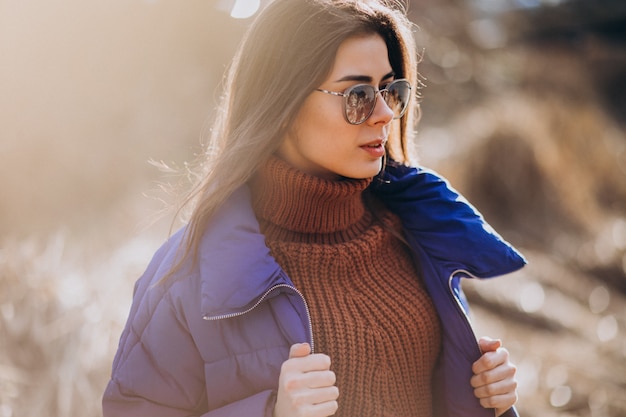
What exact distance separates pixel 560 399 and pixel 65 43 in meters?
6.80

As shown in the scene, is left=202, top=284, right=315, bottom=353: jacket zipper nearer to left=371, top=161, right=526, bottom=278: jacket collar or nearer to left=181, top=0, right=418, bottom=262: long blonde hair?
left=181, top=0, right=418, bottom=262: long blonde hair

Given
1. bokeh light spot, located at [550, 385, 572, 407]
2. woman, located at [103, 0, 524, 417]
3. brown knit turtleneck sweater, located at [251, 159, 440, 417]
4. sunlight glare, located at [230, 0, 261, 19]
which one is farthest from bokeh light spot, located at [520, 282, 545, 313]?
brown knit turtleneck sweater, located at [251, 159, 440, 417]

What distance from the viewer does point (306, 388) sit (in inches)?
57.3

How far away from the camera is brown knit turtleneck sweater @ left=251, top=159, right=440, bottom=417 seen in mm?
1712

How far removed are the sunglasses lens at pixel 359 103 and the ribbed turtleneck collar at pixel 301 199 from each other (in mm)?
199

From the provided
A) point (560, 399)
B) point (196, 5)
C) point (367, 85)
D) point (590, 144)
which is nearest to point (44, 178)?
point (196, 5)

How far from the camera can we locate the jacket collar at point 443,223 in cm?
190

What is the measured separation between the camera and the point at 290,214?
183 cm

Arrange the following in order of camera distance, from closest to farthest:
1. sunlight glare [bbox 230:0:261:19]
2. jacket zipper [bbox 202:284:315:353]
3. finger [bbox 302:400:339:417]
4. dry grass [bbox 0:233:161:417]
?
1. finger [bbox 302:400:339:417]
2. jacket zipper [bbox 202:284:315:353]
3. dry grass [bbox 0:233:161:417]
4. sunlight glare [bbox 230:0:261:19]

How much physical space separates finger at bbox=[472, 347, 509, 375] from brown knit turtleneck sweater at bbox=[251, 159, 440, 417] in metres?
0.13

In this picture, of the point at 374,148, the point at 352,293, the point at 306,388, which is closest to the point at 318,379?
the point at 306,388

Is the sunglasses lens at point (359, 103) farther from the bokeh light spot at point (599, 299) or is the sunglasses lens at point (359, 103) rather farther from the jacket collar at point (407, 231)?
the bokeh light spot at point (599, 299)

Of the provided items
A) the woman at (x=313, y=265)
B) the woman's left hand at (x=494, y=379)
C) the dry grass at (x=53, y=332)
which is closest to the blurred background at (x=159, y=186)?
the dry grass at (x=53, y=332)

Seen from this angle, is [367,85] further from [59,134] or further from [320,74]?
[59,134]
